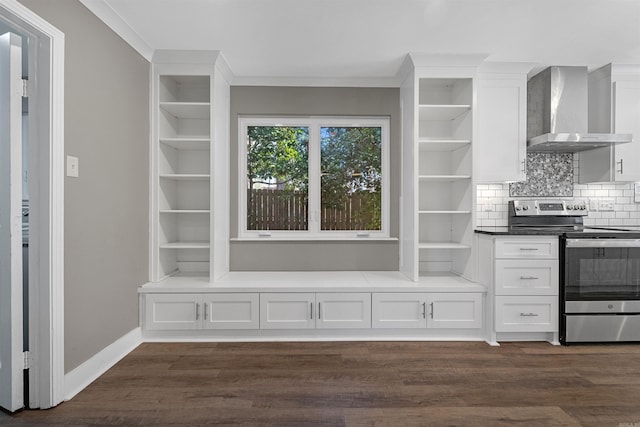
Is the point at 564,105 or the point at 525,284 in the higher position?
the point at 564,105

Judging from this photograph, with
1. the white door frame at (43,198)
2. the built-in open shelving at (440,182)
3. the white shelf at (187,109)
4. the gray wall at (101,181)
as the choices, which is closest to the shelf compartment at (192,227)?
the gray wall at (101,181)

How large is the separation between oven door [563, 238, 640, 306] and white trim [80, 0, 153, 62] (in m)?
3.77

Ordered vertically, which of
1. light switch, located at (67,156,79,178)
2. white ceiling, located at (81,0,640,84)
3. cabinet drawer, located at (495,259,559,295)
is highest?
white ceiling, located at (81,0,640,84)

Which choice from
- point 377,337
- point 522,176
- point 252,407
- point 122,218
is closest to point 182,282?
point 122,218

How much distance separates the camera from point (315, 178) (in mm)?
3836

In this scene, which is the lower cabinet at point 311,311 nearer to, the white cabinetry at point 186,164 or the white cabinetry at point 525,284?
the white cabinetry at point 525,284

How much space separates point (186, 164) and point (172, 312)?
57.5 inches

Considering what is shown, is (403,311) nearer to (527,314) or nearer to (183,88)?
(527,314)

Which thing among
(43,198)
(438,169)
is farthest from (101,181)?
(438,169)

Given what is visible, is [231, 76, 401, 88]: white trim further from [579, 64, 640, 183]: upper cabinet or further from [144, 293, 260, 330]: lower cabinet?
[144, 293, 260, 330]: lower cabinet

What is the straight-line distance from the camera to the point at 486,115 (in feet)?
11.3

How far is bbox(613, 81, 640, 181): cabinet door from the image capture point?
11.4 feet

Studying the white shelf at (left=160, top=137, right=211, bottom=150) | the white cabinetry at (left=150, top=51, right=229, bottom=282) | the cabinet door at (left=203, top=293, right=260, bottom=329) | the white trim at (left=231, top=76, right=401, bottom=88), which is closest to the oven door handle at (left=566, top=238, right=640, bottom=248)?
the white trim at (left=231, top=76, right=401, bottom=88)

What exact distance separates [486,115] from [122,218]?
320 cm
